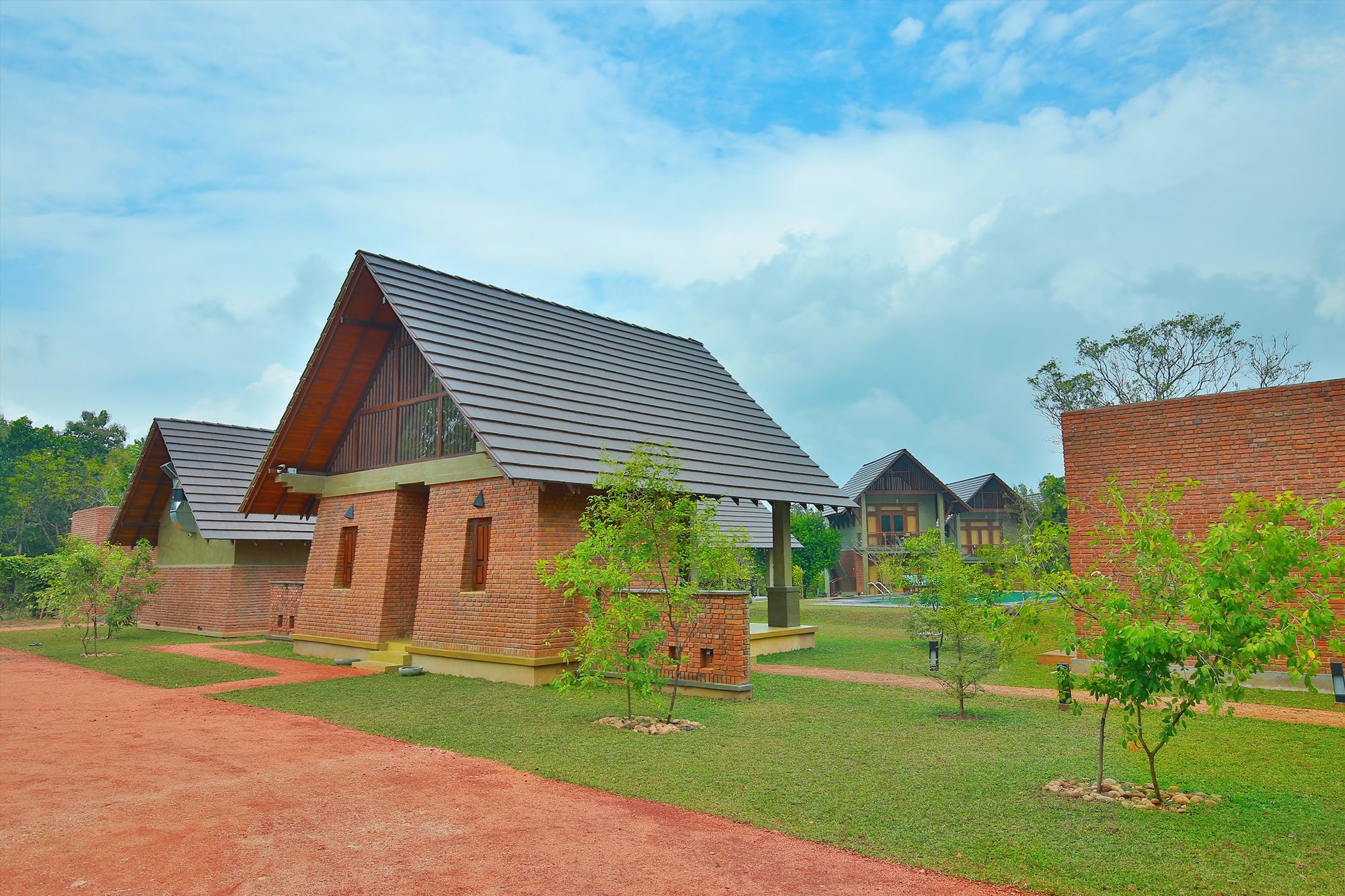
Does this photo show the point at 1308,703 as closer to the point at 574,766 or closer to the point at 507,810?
the point at 574,766

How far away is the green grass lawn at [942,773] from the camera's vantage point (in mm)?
5258

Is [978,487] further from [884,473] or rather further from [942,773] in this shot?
[942,773]

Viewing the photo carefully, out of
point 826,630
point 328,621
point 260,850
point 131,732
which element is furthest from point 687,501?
point 826,630

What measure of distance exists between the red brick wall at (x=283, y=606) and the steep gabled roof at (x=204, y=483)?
247 cm

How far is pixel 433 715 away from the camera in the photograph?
35.0 feet

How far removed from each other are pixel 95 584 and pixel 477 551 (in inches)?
445

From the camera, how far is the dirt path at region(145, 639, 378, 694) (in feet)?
45.4

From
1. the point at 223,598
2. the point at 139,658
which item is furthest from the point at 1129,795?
the point at 223,598

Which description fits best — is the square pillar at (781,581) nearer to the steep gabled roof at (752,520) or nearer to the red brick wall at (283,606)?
the red brick wall at (283,606)

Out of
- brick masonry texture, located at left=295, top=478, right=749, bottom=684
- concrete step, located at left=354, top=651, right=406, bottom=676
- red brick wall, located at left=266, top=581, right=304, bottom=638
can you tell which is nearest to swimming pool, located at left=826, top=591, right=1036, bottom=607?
red brick wall, located at left=266, top=581, right=304, bottom=638

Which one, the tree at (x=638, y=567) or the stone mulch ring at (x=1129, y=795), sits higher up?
the tree at (x=638, y=567)

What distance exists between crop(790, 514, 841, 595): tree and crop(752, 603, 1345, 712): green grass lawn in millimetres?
13805

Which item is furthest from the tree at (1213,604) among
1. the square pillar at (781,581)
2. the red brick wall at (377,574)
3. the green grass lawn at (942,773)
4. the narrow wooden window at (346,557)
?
the narrow wooden window at (346,557)

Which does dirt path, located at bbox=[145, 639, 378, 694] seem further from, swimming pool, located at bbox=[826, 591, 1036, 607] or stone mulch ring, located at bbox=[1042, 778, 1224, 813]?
swimming pool, located at bbox=[826, 591, 1036, 607]
